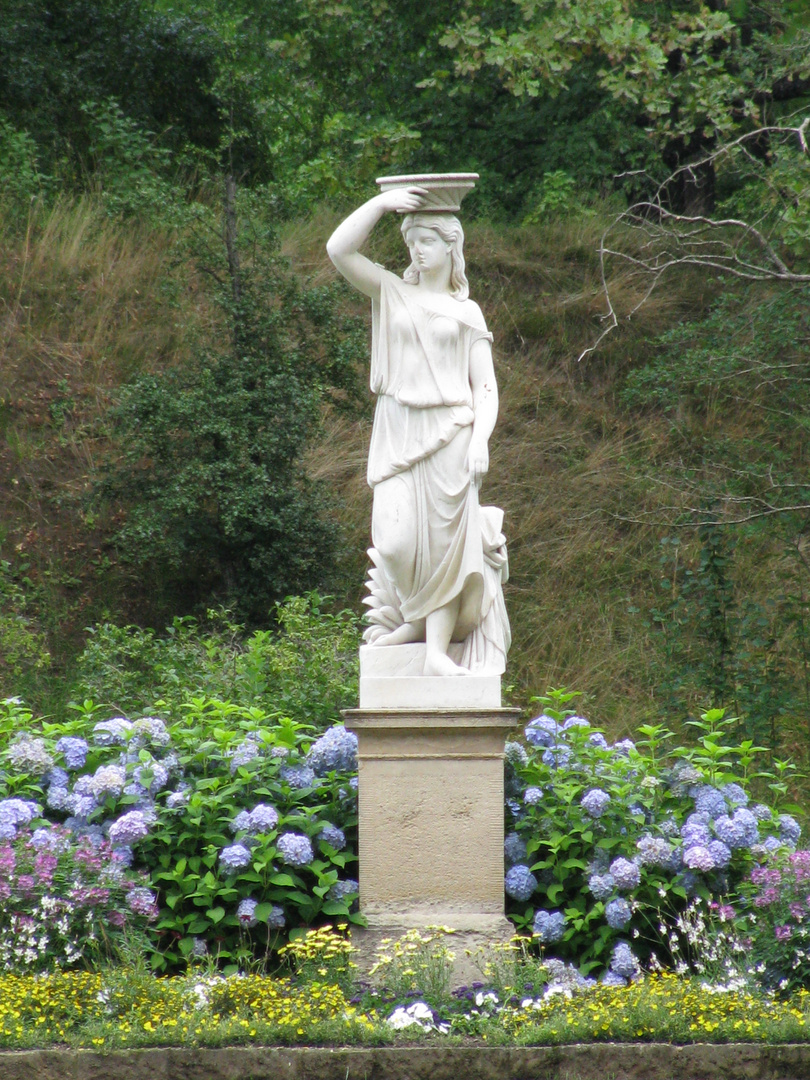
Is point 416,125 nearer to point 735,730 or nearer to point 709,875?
point 735,730

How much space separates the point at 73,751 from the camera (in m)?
5.75

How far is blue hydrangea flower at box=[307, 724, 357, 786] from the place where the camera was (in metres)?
5.74

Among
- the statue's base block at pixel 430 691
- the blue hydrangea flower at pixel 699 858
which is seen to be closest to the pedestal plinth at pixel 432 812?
the statue's base block at pixel 430 691

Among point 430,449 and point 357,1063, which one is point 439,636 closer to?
point 430,449

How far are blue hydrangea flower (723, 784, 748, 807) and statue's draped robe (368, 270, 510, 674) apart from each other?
3.53ft

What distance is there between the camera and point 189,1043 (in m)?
4.24

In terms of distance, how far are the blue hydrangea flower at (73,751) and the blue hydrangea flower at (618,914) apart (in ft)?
7.17

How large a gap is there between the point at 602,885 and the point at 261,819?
51.0 inches

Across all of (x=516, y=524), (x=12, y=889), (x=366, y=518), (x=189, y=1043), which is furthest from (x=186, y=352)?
(x=189, y=1043)

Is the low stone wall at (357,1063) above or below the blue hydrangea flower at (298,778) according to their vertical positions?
below

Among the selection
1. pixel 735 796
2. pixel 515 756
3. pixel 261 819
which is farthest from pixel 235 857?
pixel 735 796

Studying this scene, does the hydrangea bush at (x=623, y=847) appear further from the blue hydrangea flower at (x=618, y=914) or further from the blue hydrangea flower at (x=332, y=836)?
the blue hydrangea flower at (x=332, y=836)

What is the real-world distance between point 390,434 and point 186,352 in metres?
7.31

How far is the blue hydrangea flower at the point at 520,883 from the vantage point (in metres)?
5.41
